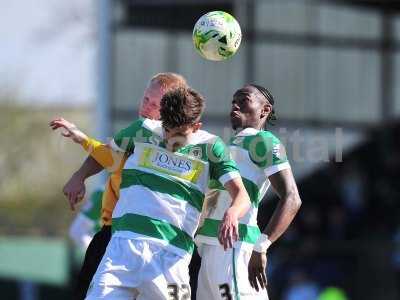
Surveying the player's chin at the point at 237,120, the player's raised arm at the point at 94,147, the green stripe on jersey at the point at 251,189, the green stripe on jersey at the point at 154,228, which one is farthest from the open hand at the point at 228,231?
the player's chin at the point at 237,120

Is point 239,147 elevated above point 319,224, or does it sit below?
above

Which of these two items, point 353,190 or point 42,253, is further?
point 353,190

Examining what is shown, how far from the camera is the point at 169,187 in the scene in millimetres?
7977

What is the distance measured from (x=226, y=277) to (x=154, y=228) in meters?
0.83

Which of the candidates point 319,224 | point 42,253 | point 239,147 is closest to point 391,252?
point 319,224

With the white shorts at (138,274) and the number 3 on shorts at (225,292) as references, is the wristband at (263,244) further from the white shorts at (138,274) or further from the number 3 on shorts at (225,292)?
the white shorts at (138,274)

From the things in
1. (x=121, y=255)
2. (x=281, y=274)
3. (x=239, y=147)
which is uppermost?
(x=239, y=147)

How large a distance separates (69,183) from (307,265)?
1228 centimetres

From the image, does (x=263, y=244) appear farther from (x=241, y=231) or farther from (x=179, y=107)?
(x=179, y=107)

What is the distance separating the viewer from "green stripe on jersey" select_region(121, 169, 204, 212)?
7977 mm

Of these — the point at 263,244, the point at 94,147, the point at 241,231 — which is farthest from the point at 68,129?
the point at 263,244

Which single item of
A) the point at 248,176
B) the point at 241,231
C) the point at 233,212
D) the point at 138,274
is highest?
the point at 248,176

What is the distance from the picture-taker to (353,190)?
77.2ft

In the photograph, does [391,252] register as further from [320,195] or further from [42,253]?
[42,253]
